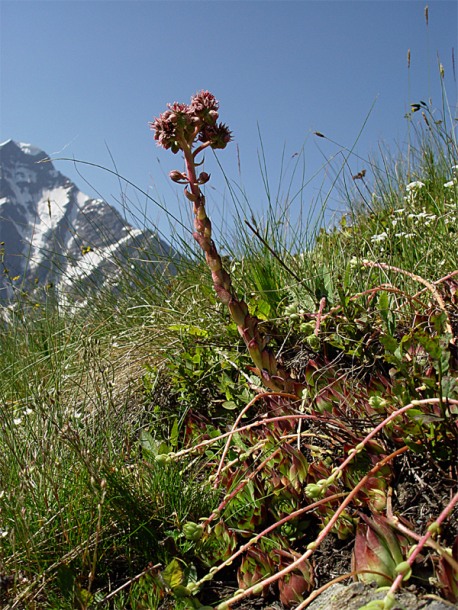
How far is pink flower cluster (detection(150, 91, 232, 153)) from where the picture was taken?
1711 millimetres

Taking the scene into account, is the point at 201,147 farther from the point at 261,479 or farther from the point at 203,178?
the point at 261,479

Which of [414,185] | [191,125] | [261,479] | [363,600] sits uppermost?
[191,125]

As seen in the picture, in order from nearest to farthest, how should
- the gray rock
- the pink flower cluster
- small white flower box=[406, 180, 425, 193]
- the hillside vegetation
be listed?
1. the gray rock
2. the hillside vegetation
3. the pink flower cluster
4. small white flower box=[406, 180, 425, 193]

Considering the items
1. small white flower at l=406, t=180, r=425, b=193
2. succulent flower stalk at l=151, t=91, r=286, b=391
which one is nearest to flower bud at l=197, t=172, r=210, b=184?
succulent flower stalk at l=151, t=91, r=286, b=391

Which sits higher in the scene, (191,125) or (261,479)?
(191,125)

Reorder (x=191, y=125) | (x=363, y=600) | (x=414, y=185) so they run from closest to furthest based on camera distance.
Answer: (x=363, y=600), (x=191, y=125), (x=414, y=185)

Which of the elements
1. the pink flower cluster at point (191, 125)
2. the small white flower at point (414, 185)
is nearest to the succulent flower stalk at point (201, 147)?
the pink flower cluster at point (191, 125)

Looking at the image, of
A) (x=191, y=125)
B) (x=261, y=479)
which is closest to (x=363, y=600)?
(x=261, y=479)

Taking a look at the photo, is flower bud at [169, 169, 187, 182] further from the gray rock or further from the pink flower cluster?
the gray rock

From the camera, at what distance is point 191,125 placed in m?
1.73

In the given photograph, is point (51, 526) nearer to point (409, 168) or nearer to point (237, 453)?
point (237, 453)

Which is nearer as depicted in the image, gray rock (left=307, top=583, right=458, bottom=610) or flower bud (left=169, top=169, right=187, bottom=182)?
gray rock (left=307, top=583, right=458, bottom=610)

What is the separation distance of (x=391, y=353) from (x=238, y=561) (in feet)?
2.64

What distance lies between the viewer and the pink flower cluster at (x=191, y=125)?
1.71m
